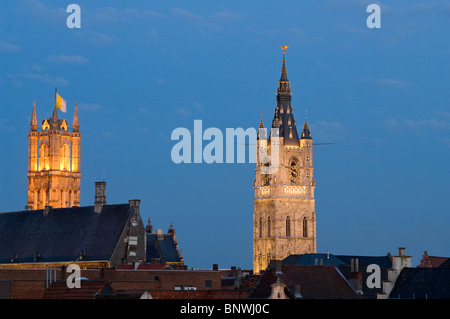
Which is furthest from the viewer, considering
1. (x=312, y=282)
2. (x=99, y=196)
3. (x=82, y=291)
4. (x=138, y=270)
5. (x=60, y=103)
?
(x=60, y=103)

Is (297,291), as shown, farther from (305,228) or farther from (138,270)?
(305,228)

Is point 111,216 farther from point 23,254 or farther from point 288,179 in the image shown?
point 288,179

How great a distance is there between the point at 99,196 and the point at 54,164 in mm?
64398

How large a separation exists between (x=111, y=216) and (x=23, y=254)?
10.4 m

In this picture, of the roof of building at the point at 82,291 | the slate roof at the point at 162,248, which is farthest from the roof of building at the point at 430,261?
the roof of building at the point at 82,291

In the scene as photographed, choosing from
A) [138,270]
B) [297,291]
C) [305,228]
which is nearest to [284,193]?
[305,228]

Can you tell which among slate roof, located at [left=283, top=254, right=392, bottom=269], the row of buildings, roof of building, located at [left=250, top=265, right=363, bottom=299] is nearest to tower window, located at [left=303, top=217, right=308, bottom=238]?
the row of buildings

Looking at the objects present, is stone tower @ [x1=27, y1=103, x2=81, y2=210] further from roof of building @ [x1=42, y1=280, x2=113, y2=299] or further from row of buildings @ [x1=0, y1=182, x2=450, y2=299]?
roof of building @ [x1=42, y1=280, x2=113, y2=299]

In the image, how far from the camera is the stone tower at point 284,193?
189 m

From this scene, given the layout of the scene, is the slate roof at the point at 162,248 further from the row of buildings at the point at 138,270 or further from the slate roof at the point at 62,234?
the slate roof at the point at 62,234

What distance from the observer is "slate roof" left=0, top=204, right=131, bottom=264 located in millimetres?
121812

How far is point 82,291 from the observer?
7512cm
